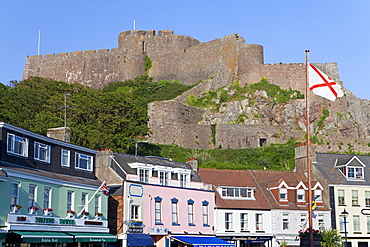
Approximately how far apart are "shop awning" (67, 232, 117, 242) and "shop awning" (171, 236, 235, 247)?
19.4ft

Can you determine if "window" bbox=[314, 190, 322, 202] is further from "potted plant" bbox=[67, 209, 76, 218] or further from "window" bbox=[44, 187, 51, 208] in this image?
A: "window" bbox=[44, 187, 51, 208]

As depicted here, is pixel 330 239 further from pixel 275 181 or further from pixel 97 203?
pixel 97 203

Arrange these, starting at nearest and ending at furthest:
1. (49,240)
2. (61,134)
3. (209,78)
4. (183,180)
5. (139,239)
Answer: (49,240) < (139,239) < (61,134) < (183,180) < (209,78)

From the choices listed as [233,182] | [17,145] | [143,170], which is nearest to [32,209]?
[17,145]

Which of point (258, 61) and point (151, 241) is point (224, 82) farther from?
point (151, 241)

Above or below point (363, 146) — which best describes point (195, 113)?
above

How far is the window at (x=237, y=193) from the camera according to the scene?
45188 millimetres

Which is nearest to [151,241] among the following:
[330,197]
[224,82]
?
[330,197]

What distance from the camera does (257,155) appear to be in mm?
67875

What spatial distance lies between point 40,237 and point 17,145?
4.72 meters

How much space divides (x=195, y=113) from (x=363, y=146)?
2103 cm

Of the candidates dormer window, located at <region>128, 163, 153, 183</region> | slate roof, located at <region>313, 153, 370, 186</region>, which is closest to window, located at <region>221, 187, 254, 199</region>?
slate roof, located at <region>313, 153, 370, 186</region>

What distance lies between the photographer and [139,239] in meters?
36.3

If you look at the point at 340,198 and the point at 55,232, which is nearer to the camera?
the point at 55,232
